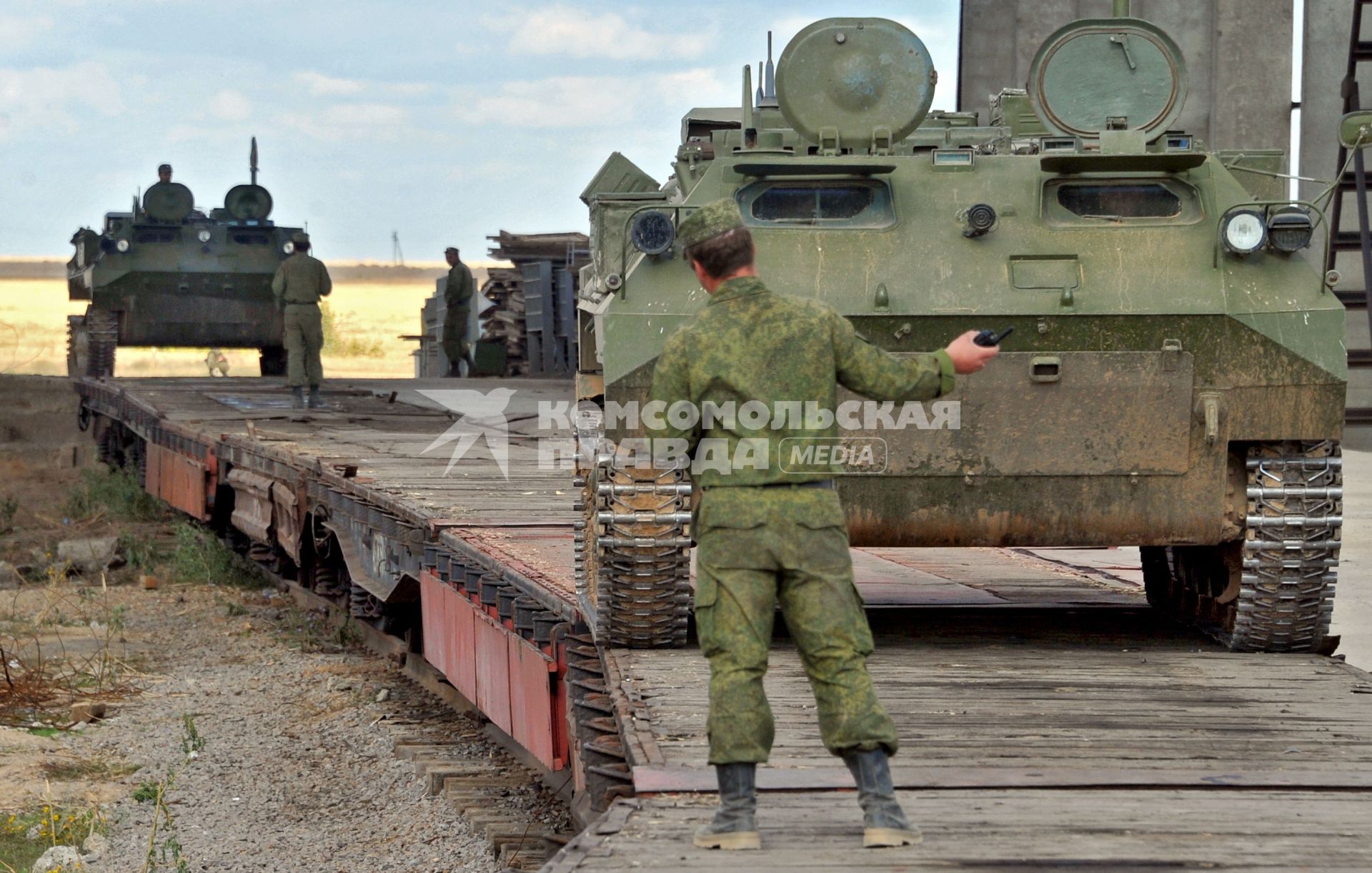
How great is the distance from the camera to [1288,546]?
283 inches

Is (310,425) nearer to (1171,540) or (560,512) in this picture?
(560,512)

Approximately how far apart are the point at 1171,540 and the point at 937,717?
1.66 meters

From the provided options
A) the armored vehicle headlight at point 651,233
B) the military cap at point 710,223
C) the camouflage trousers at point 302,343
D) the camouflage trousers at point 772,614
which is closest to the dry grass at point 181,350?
the camouflage trousers at point 302,343

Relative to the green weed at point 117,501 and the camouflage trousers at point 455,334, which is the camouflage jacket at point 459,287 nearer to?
the camouflage trousers at point 455,334

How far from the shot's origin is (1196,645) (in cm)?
785

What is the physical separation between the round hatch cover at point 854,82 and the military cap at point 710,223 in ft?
9.62

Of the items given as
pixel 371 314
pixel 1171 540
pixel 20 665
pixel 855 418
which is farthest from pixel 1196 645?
pixel 371 314

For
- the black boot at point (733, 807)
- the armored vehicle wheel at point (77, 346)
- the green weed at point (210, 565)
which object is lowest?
the green weed at point (210, 565)

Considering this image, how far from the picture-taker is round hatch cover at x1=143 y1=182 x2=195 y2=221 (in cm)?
2419

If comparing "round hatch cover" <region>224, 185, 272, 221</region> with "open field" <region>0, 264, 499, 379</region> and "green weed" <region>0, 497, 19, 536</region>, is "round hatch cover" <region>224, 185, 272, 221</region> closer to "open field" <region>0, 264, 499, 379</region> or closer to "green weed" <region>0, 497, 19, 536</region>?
"open field" <region>0, 264, 499, 379</region>

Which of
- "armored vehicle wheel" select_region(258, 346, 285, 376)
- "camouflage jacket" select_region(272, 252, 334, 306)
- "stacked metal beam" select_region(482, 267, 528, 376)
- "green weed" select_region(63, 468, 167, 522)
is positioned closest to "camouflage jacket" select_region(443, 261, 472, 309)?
"stacked metal beam" select_region(482, 267, 528, 376)

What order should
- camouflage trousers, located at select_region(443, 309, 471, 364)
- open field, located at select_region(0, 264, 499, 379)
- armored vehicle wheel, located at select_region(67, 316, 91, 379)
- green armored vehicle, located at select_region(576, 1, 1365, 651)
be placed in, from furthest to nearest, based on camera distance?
1. open field, located at select_region(0, 264, 499, 379)
2. camouflage trousers, located at select_region(443, 309, 471, 364)
3. armored vehicle wheel, located at select_region(67, 316, 91, 379)
4. green armored vehicle, located at select_region(576, 1, 1365, 651)

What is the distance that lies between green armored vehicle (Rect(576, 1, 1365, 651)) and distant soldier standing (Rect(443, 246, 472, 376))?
652 inches

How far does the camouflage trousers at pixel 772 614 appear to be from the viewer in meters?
4.66
